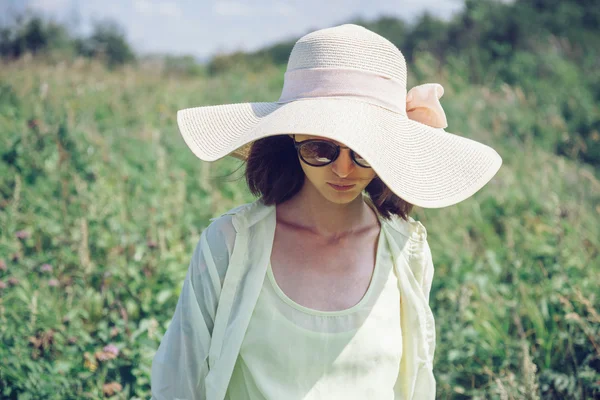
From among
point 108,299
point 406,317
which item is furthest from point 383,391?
point 108,299

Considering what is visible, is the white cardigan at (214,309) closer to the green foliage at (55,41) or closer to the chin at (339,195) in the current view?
the chin at (339,195)

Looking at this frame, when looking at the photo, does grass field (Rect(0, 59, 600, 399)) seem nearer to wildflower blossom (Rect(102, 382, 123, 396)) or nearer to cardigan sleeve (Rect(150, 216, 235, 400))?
wildflower blossom (Rect(102, 382, 123, 396))

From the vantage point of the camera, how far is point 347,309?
1455 millimetres

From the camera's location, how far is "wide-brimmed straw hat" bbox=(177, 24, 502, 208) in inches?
51.5

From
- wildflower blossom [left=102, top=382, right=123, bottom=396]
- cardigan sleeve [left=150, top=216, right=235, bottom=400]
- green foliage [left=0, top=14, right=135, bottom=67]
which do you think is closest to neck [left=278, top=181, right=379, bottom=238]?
cardigan sleeve [left=150, top=216, right=235, bottom=400]

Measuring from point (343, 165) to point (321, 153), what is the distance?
0.06m

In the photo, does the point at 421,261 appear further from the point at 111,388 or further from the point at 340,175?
the point at 111,388

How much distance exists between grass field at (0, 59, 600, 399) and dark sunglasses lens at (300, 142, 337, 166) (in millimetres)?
339

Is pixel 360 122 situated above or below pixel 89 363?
above

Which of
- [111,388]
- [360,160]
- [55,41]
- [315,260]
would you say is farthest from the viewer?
[55,41]

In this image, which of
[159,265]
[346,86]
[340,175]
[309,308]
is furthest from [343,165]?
[159,265]

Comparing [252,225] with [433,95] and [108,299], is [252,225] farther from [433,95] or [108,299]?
[108,299]

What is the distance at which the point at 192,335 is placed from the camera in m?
1.42

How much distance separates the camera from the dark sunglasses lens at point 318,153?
1.35 metres
